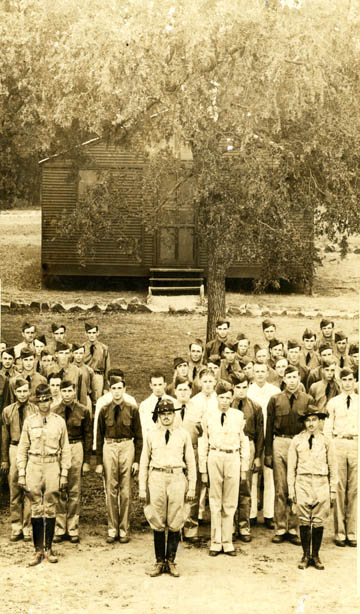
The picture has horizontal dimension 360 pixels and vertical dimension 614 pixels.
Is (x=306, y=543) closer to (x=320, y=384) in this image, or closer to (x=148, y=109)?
(x=320, y=384)

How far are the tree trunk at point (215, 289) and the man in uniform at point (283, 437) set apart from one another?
6670 mm

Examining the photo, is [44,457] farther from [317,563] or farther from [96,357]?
[96,357]

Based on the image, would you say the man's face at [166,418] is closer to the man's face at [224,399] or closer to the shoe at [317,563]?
the man's face at [224,399]

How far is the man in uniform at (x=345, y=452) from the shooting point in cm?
887

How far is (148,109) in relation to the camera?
14734 millimetres

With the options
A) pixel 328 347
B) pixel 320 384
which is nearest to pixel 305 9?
pixel 328 347

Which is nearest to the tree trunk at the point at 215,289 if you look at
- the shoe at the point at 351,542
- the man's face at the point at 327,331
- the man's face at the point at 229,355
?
the man's face at the point at 327,331

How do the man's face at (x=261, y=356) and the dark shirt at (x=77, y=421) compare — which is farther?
the man's face at (x=261, y=356)

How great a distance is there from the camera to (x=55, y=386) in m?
9.21

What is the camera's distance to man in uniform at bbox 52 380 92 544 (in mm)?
8859

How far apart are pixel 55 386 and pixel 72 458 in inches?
30.5

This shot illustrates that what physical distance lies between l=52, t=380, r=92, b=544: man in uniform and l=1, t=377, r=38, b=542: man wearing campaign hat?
303 mm

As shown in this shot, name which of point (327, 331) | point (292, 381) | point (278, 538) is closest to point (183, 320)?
point (327, 331)

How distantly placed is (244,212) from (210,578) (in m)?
7.37
